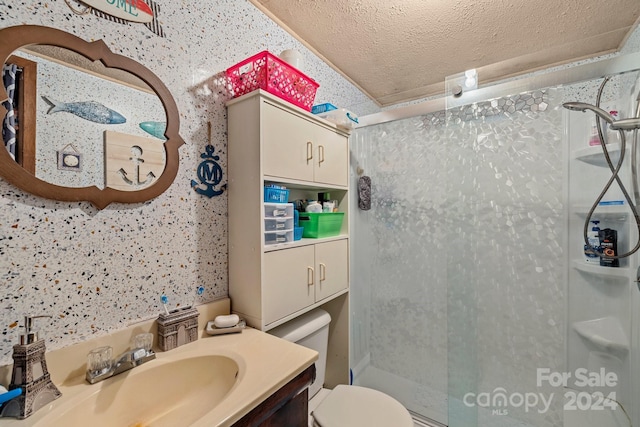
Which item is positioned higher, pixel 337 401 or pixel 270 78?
pixel 270 78

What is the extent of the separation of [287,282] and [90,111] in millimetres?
907

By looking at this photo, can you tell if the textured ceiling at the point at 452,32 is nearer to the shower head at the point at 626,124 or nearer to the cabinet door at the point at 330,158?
the shower head at the point at 626,124

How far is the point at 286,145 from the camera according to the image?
3.74 feet

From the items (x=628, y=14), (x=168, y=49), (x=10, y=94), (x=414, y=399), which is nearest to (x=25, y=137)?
(x=10, y=94)

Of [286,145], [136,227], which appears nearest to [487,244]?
[286,145]

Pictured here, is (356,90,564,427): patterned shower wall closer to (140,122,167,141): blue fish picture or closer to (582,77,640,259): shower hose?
(582,77,640,259): shower hose

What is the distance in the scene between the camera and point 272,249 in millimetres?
1074

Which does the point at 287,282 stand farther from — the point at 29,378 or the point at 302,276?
the point at 29,378

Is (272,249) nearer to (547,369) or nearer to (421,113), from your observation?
→ (421,113)

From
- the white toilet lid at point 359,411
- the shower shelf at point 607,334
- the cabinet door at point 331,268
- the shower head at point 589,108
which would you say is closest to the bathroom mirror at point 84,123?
the cabinet door at point 331,268

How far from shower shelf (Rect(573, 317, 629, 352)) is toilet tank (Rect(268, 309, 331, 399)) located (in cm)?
128

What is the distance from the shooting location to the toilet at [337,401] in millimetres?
1156

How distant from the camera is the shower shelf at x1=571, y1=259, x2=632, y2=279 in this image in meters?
1.22

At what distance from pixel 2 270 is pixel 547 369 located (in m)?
2.24
